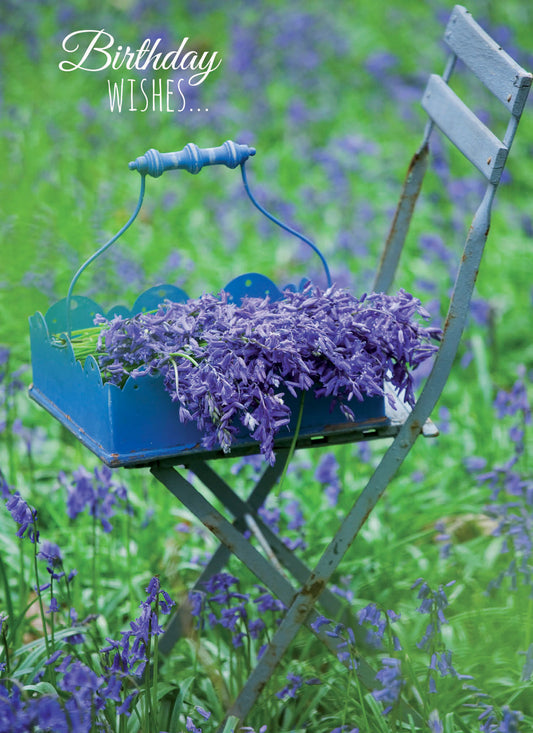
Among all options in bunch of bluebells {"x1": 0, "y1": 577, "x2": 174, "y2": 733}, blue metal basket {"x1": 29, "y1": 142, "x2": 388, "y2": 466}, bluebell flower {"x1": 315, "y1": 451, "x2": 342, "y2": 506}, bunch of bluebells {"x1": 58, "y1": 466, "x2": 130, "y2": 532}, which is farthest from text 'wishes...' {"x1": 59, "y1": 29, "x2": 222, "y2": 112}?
bunch of bluebells {"x1": 0, "y1": 577, "x2": 174, "y2": 733}

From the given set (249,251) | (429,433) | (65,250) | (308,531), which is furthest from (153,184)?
(429,433)

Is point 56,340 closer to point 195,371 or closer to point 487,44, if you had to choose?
point 195,371

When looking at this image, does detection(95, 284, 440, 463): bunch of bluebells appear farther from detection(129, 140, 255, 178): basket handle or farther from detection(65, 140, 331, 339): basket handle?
detection(129, 140, 255, 178): basket handle

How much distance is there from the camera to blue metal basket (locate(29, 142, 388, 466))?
5.78ft

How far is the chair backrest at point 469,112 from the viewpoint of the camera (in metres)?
1.85

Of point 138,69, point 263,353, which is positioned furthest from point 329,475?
point 138,69

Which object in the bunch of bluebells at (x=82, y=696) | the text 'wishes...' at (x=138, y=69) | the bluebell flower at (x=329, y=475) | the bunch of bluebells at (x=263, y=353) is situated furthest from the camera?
the text 'wishes...' at (x=138, y=69)

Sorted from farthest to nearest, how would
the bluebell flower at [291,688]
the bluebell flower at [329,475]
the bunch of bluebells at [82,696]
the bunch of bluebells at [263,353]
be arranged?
1. the bluebell flower at [329,475]
2. the bluebell flower at [291,688]
3. the bunch of bluebells at [263,353]
4. the bunch of bluebells at [82,696]

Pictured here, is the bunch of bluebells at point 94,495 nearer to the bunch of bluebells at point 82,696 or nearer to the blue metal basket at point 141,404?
the blue metal basket at point 141,404

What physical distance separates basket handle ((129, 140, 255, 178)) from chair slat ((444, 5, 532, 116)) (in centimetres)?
56

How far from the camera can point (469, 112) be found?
204 cm

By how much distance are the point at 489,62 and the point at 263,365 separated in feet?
2.97

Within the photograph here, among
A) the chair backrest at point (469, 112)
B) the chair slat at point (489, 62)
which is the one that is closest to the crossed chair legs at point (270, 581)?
the chair backrest at point (469, 112)

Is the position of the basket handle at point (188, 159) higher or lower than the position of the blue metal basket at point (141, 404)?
higher
